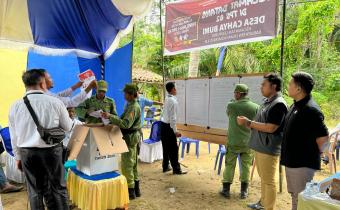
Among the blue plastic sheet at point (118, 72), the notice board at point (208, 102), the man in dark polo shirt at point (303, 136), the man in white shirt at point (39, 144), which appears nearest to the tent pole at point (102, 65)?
the blue plastic sheet at point (118, 72)

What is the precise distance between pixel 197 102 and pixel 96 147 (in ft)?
7.59

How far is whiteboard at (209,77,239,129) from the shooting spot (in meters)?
4.51

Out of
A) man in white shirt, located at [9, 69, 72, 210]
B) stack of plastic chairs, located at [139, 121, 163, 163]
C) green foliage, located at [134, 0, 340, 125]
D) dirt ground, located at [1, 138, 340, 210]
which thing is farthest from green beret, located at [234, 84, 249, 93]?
green foliage, located at [134, 0, 340, 125]

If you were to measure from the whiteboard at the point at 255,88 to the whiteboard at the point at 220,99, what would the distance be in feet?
0.89

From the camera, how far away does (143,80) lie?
524 inches

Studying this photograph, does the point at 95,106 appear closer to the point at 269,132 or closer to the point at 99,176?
the point at 99,176

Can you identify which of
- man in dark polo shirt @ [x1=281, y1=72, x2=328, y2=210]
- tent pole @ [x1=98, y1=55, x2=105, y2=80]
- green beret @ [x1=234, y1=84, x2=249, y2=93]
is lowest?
man in dark polo shirt @ [x1=281, y1=72, x2=328, y2=210]

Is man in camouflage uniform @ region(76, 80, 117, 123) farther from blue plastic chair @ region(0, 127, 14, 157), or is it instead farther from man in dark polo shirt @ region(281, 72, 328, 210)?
man in dark polo shirt @ region(281, 72, 328, 210)

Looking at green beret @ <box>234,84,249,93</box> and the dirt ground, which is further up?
green beret @ <box>234,84,249,93</box>

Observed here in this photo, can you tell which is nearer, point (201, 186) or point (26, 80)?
point (26, 80)

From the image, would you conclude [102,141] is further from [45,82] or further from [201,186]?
[201,186]

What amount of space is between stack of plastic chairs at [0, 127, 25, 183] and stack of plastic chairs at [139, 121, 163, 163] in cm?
243

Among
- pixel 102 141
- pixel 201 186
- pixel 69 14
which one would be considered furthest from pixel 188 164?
pixel 69 14

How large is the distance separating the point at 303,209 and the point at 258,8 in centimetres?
306
